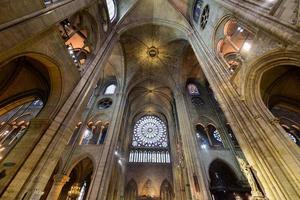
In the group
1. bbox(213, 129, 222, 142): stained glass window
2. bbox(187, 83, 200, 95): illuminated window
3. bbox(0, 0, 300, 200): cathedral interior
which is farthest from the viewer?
bbox(187, 83, 200, 95): illuminated window

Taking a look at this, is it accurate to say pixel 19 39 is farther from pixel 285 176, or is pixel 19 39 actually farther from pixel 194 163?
pixel 194 163

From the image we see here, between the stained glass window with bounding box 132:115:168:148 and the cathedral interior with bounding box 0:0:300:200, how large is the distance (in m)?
0.39

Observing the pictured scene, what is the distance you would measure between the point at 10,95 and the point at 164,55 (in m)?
14.8

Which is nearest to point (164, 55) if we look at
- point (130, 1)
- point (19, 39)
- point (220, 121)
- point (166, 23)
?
point (166, 23)

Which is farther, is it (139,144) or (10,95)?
(139,144)

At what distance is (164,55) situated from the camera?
18391 mm

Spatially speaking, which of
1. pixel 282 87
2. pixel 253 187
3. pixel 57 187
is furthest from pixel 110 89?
pixel 253 187

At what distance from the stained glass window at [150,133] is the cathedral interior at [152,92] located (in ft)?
1.27

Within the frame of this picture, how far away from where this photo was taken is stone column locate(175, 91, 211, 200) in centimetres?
1024

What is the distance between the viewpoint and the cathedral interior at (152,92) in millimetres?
4539

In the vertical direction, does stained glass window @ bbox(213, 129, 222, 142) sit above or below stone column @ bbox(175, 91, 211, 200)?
above

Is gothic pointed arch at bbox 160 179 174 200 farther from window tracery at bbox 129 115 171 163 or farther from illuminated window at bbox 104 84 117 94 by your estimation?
illuminated window at bbox 104 84 117 94

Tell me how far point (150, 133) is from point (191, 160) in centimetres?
1224

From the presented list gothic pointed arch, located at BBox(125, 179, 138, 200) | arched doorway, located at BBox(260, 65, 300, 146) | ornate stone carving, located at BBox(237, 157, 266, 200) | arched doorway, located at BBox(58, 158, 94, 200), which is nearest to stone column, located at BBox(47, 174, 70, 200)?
arched doorway, located at BBox(58, 158, 94, 200)
